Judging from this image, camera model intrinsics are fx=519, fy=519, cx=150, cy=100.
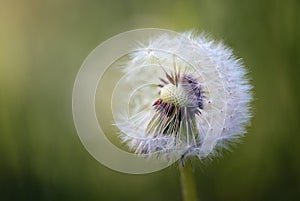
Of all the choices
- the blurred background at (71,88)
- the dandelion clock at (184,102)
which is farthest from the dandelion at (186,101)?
the blurred background at (71,88)

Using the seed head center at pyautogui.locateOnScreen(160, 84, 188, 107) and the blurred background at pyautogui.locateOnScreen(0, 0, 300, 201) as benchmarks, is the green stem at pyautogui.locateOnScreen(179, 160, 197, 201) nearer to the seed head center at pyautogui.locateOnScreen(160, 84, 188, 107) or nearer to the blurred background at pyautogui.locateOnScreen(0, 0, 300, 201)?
the seed head center at pyautogui.locateOnScreen(160, 84, 188, 107)

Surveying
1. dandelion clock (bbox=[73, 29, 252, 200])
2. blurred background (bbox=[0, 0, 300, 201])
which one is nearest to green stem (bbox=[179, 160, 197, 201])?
dandelion clock (bbox=[73, 29, 252, 200])

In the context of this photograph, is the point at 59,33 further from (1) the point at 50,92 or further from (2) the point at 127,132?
(2) the point at 127,132

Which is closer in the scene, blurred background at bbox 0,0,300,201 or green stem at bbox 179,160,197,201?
green stem at bbox 179,160,197,201

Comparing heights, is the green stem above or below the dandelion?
below

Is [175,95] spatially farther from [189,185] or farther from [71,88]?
[71,88]

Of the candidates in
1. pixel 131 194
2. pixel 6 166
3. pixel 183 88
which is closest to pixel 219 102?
pixel 183 88

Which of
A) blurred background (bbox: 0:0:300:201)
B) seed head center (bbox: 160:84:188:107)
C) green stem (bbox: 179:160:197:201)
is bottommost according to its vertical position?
green stem (bbox: 179:160:197:201)
